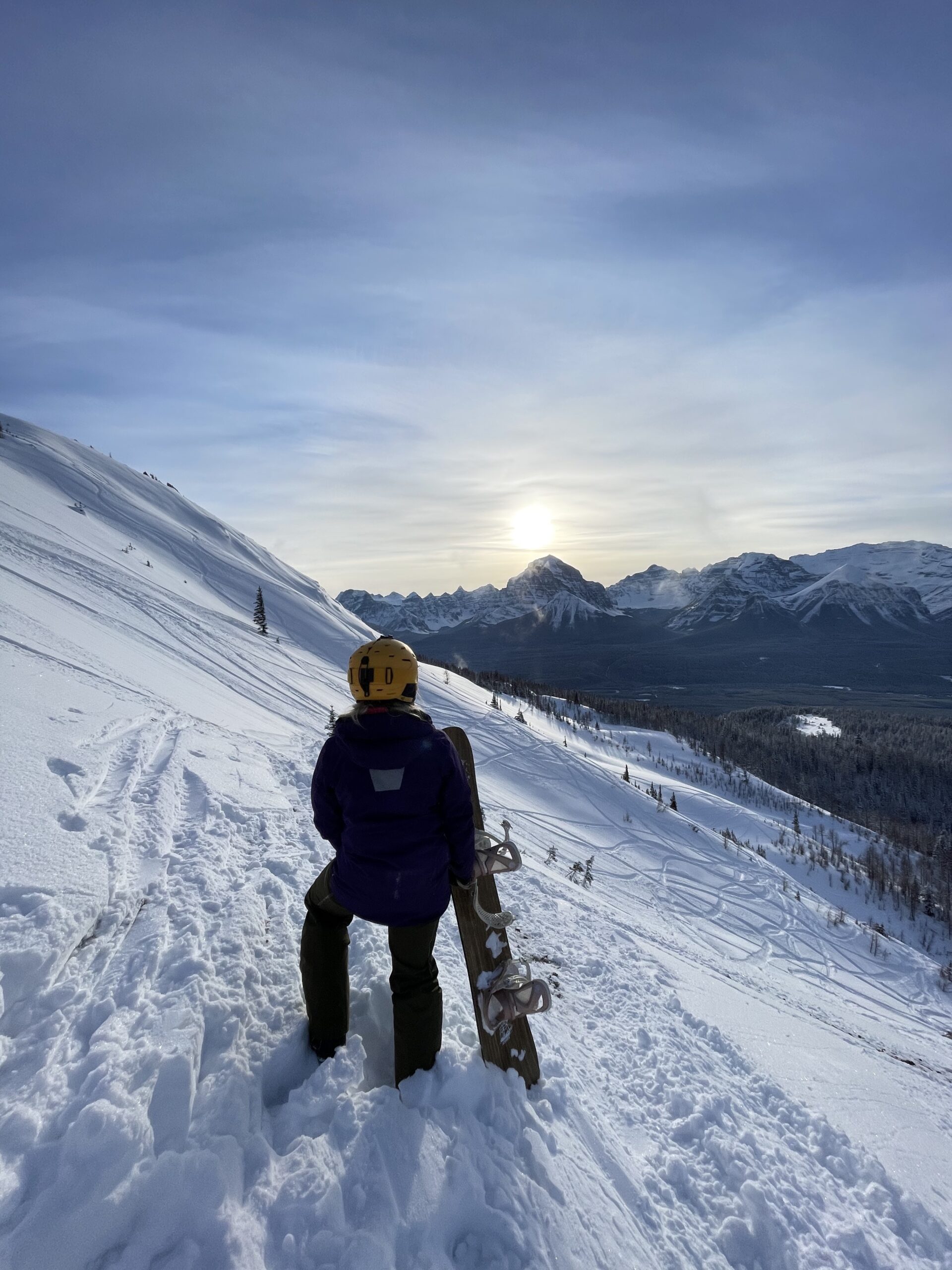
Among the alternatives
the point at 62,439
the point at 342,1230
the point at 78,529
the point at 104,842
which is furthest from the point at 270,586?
the point at 342,1230

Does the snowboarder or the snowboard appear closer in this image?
the snowboarder

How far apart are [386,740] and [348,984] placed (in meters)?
1.68

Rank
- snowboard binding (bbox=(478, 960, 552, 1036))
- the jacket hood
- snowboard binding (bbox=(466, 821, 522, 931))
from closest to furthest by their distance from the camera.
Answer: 1. the jacket hood
2. snowboard binding (bbox=(478, 960, 552, 1036))
3. snowboard binding (bbox=(466, 821, 522, 931))

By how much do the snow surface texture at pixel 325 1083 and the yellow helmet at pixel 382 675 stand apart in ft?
7.06

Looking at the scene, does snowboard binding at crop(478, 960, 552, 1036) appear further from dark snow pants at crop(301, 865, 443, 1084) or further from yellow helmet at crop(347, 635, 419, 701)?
yellow helmet at crop(347, 635, 419, 701)

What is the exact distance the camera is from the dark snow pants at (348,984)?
321cm

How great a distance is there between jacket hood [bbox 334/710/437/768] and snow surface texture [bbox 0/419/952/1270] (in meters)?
1.83

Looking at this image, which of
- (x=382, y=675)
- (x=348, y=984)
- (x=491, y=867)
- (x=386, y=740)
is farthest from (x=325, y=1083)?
(x=382, y=675)

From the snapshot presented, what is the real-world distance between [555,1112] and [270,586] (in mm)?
56281

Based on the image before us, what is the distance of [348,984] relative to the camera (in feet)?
11.7

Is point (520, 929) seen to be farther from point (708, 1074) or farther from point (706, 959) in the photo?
point (706, 959)

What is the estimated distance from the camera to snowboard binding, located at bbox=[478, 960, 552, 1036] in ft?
11.6

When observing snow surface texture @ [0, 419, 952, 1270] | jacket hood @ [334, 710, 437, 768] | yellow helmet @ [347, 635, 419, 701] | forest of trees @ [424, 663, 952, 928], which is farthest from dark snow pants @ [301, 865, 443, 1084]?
forest of trees @ [424, 663, 952, 928]

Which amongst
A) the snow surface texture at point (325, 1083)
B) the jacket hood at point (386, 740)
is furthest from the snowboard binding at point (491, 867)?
the jacket hood at point (386, 740)
